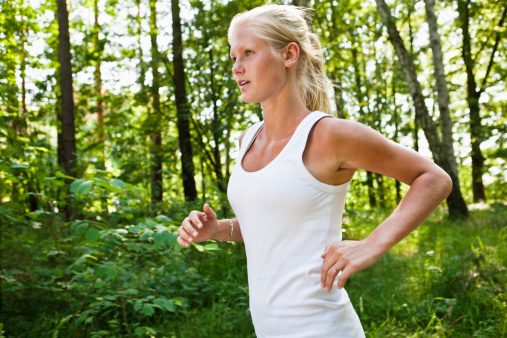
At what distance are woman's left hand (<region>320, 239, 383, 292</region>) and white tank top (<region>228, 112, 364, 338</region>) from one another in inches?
3.9

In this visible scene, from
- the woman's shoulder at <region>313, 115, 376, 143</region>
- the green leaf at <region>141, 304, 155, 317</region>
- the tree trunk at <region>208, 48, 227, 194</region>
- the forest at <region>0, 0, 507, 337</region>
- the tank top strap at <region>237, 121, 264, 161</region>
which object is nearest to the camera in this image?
the woman's shoulder at <region>313, 115, 376, 143</region>

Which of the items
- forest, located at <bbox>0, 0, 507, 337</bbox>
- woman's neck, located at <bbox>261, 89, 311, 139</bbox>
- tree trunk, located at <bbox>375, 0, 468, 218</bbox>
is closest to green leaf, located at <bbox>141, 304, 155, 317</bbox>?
forest, located at <bbox>0, 0, 507, 337</bbox>

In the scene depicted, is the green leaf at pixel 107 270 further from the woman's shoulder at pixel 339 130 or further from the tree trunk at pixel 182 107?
the tree trunk at pixel 182 107

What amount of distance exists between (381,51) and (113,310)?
19215 mm

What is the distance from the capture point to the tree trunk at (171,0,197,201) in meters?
11.6

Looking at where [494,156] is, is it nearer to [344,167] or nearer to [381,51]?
[344,167]

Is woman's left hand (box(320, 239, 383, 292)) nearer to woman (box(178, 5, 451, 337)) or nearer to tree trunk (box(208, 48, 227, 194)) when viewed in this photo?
woman (box(178, 5, 451, 337))

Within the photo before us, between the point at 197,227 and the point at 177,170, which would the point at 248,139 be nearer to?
the point at 197,227

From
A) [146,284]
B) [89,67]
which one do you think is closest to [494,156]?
[146,284]

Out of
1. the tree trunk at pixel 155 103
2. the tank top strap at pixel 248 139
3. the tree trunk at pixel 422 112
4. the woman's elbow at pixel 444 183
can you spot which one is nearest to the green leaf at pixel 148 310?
the tank top strap at pixel 248 139

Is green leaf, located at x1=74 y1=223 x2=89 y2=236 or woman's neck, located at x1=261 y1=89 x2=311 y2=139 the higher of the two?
woman's neck, located at x1=261 y1=89 x2=311 y2=139

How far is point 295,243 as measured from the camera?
4.69 feet

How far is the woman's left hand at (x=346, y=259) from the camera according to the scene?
4.16ft

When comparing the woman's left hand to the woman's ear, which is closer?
the woman's left hand
